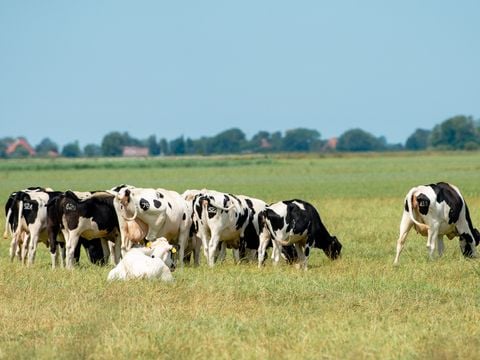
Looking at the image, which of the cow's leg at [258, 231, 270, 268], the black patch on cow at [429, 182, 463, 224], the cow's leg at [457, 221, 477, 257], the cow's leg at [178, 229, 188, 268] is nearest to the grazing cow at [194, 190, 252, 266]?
the cow's leg at [178, 229, 188, 268]

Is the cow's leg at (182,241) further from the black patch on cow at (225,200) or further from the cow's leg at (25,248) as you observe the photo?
the cow's leg at (25,248)

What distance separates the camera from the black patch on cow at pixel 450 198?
802 inches

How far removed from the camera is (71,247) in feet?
62.6

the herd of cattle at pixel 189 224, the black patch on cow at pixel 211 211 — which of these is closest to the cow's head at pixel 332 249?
the herd of cattle at pixel 189 224

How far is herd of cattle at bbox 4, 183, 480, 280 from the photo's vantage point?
19297mm

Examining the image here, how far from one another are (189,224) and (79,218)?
219 cm

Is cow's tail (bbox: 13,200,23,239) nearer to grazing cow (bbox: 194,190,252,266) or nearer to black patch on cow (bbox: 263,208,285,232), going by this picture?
grazing cow (bbox: 194,190,252,266)

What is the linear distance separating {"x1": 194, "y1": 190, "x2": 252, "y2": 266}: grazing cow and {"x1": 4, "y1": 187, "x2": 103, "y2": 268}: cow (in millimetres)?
2022

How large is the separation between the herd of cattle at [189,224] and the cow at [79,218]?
0.06 feet

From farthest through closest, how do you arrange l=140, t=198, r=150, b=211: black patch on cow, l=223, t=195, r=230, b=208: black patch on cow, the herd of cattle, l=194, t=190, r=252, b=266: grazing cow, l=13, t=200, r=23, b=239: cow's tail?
l=223, t=195, r=230, b=208: black patch on cow → l=194, t=190, r=252, b=266: grazing cow → l=13, t=200, r=23, b=239: cow's tail → the herd of cattle → l=140, t=198, r=150, b=211: black patch on cow

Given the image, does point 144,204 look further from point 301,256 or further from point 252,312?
point 252,312

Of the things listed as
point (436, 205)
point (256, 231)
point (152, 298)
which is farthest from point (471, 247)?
point (152, 298)

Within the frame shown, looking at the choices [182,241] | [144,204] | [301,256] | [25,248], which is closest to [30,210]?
[25,248]

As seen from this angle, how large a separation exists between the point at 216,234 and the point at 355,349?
9.57m
